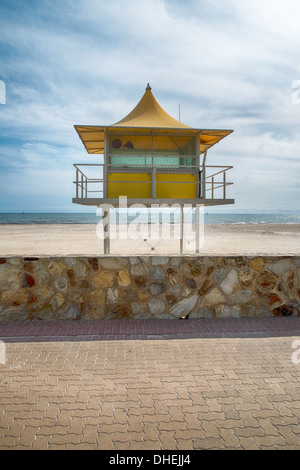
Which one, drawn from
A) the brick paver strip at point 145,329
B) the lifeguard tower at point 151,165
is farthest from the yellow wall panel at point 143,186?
the brick paver strip at point 145,329

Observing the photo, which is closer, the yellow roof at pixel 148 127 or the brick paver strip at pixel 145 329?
the brick paver strip at pixel 145 329

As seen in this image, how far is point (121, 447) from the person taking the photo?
10.2 ft

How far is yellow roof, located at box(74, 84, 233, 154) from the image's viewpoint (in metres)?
12.8

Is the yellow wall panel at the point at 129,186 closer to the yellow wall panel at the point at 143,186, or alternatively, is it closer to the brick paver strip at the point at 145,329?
the yellow wall panel at the point at 143,186

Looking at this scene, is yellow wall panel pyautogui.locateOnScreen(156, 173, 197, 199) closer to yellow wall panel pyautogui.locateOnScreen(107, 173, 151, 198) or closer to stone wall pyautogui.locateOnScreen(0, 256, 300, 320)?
yellow wall panel pyautogui.locateOnScreen(107, 173, 151, 198)

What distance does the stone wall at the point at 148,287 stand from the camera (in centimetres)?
662

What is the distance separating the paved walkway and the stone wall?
41cm

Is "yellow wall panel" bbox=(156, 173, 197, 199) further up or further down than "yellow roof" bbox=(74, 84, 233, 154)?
further down

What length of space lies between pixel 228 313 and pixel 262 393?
2.85 metres

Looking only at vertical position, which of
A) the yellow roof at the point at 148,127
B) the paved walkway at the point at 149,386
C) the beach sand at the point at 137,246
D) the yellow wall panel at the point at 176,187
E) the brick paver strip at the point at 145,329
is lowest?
the beach sand at the point at 137,246

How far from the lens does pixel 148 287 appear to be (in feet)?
22.1

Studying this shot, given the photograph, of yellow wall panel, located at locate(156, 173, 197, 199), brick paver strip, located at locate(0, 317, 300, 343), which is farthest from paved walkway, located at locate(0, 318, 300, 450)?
yellow wall panel, located at locate(156, 173, 197, 199)
